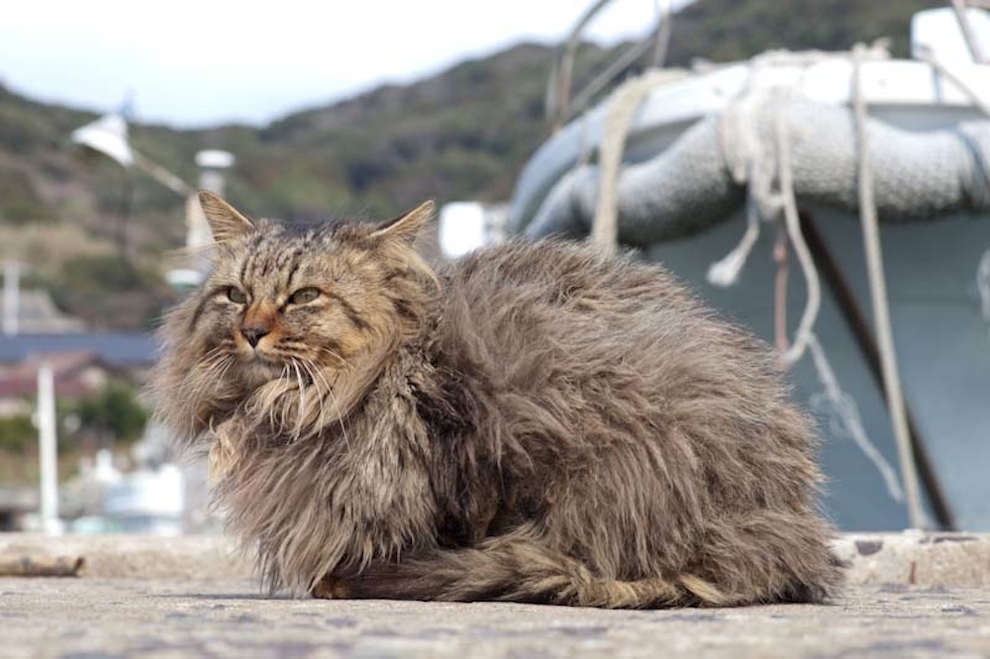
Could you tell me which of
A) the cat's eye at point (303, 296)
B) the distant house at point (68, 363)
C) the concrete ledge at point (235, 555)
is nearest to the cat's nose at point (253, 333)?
the cat's eye at point (303, 296)

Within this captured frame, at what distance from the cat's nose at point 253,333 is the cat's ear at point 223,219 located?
1.32ft

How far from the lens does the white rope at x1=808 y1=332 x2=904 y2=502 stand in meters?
6.51

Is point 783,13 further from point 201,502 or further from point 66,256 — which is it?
point 201,502

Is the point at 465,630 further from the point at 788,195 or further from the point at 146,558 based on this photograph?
the point at 788,195

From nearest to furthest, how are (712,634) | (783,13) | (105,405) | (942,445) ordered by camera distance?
(712,634) < (942,445) < (105,405) < (783,13)

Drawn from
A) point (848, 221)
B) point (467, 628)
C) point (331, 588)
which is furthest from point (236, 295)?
point (848, 221)

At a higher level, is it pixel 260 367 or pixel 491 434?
pixel 260 367

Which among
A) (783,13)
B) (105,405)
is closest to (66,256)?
(105,405)

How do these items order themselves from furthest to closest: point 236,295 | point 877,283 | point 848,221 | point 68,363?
point 68,363 < point 848,221 < point 877,283 < point 236,295

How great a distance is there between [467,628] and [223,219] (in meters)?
1.71

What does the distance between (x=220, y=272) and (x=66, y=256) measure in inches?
2571

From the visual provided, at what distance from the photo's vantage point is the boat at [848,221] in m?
6.01

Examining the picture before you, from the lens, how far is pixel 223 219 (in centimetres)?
349

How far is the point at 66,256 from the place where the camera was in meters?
65.8
